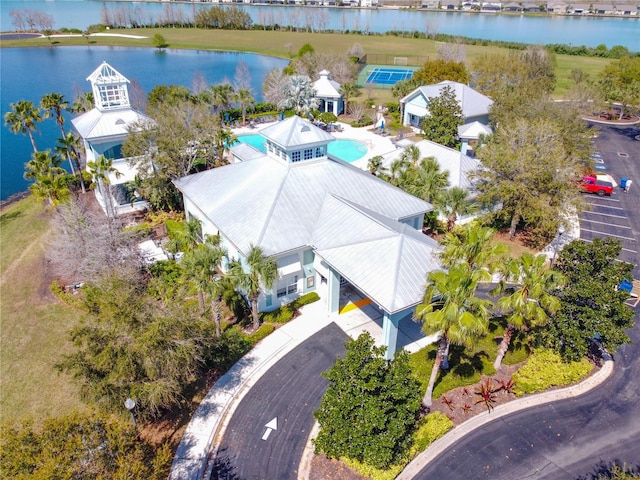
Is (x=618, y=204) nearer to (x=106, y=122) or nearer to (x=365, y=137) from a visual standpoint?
(x=365, y=137)

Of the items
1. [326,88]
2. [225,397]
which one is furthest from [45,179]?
[326,88]

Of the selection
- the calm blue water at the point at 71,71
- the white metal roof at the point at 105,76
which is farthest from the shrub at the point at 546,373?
the calm blue water at the point at 71,71

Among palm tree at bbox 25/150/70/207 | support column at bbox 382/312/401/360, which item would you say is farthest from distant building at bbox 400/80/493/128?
palm tree at bbox 25/150/70/207

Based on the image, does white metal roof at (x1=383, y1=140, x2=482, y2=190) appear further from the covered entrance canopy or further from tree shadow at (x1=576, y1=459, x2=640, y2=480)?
tree shadow at (x1=576, y1=459, x2=640, y2=480)

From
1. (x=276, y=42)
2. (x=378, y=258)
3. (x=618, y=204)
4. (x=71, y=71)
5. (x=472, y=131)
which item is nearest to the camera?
(x=378, y=258)

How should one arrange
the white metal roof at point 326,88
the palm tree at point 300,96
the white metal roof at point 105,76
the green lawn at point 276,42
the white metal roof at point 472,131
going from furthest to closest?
the green lawn at point 276,42 → the white metal roof at point 326,88 → the palm tree at point 300,96 → the white metal roof at point 472,131 → the white metal roof at point 105,76

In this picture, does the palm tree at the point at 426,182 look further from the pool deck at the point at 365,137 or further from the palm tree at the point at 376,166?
the pool deck at the point at 365,137
